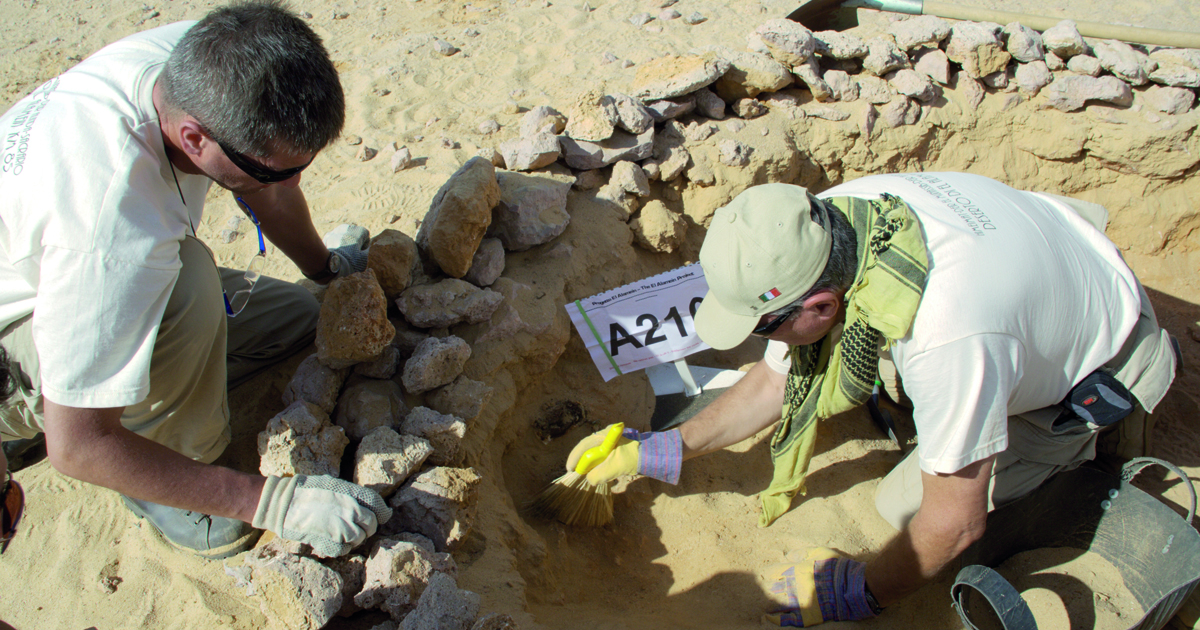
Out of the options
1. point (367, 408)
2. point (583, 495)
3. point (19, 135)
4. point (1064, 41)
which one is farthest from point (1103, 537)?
point (19, 135)

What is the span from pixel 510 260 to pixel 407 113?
5.17 feet

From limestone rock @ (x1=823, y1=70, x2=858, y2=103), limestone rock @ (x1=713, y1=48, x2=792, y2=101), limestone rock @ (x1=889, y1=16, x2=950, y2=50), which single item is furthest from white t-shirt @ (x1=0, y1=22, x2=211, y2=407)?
limestone rock @ (x1=889, y1=16, x2=950, y2=50)

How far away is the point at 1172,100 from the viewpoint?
350 cm

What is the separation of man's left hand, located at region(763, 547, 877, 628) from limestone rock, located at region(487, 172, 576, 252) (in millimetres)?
1659

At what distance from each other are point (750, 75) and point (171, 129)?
8.85 feet

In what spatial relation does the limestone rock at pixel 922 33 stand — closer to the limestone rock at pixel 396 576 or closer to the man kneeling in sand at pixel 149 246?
the man kneeling in sand at pixel 149 246

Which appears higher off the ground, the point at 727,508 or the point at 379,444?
the point at 379,444

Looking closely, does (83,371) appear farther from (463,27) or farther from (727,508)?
(463,27)

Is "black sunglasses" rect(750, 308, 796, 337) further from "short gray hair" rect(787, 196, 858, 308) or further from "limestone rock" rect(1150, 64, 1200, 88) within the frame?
"limestone rock" rect(1150, 64, 1200, 88)

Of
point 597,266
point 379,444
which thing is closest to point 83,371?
point 379,444

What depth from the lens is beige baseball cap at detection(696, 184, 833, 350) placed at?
162 cm

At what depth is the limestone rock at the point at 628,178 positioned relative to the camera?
319 centimetres

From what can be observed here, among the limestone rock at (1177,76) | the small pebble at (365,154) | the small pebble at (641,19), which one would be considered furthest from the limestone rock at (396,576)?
the limestone rock at (1177,76)

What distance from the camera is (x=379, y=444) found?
6.63 ft
